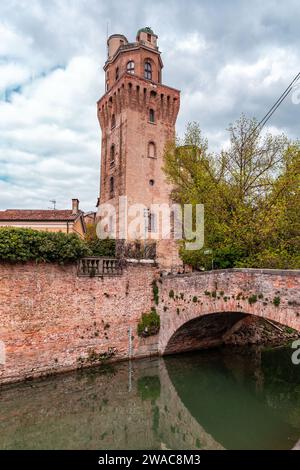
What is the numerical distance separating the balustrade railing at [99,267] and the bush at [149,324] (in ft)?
8.51

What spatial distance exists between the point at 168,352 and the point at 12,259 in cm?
872

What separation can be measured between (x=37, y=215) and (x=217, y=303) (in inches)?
748

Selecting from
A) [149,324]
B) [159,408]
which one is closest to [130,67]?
[149,324]

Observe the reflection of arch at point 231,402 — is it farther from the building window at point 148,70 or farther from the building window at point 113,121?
the building window at point 148,70

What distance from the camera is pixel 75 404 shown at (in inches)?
400

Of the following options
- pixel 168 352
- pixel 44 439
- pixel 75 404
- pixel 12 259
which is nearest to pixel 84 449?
pixel 44 439

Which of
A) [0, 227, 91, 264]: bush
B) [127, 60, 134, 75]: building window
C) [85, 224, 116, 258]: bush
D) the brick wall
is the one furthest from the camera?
[127, 60, 134, 75]: building window

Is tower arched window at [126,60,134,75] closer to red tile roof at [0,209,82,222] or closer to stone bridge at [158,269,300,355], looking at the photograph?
red tile roof at [0,209,82,222]

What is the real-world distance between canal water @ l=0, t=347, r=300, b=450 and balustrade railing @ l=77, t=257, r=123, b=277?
13.5 feet

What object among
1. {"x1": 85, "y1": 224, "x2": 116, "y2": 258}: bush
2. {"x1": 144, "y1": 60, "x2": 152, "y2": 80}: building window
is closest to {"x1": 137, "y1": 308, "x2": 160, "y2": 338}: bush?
{"x1": 85, "y1": 224, "x2": 116, "y2": 258}: bush

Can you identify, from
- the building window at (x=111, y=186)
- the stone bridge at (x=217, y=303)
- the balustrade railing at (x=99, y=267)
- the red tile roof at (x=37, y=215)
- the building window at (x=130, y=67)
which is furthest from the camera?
the building window at (x=130, y=67)

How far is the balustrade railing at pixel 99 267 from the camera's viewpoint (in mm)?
13438

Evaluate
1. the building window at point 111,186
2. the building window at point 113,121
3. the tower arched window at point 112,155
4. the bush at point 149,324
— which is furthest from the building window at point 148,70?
the bush at point 149,324

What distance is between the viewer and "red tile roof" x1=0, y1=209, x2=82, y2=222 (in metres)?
25.0
